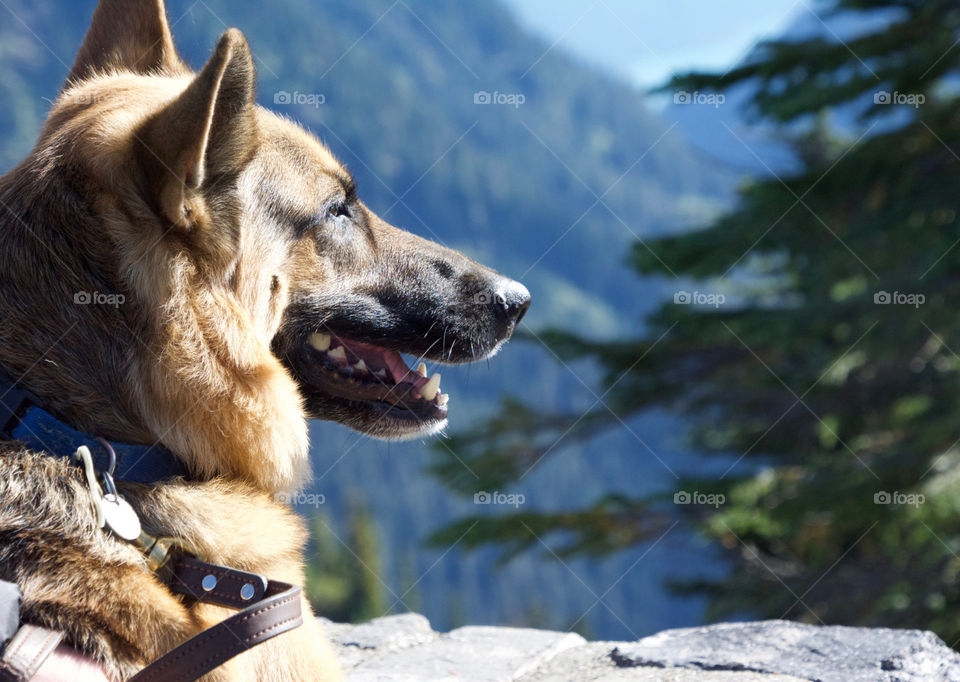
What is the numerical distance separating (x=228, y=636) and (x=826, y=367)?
773 cm

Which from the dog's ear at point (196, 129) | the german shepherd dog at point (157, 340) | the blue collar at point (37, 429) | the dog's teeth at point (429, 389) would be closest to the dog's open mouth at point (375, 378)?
the dog's teeth at point (429, 389)

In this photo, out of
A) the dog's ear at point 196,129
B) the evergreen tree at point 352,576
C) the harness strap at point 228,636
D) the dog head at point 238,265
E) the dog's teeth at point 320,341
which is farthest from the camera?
the evergreen tree at point 352,576

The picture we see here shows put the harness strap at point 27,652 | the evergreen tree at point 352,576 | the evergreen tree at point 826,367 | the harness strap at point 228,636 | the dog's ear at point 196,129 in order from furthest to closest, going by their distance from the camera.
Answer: the evergreen tree at point 352,576, the evergreen tree at point 826,367, the dog's ear at point 196,129, the harness strap at point 228,636, the harness strap at point 27,652

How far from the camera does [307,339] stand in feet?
9.52

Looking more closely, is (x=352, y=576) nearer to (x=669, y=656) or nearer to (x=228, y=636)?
(x=669, y=656)

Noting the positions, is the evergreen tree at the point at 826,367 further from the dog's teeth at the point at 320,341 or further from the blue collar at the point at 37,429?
the blue collar at the point at 37,429

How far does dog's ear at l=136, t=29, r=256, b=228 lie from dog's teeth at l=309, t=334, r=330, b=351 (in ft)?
2.34

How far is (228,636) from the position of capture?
6.40ft

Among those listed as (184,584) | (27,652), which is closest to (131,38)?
(184,584)

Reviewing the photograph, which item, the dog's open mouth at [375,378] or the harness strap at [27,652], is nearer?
the harness strap at [27,652]

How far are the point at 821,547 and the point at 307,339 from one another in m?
9.05

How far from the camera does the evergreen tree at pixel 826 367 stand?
287 inches

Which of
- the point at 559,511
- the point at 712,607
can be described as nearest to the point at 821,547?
the point at 712,607

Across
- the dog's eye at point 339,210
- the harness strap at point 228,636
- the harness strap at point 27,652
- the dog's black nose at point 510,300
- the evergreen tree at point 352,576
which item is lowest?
the evergreen tree at point 352,576
